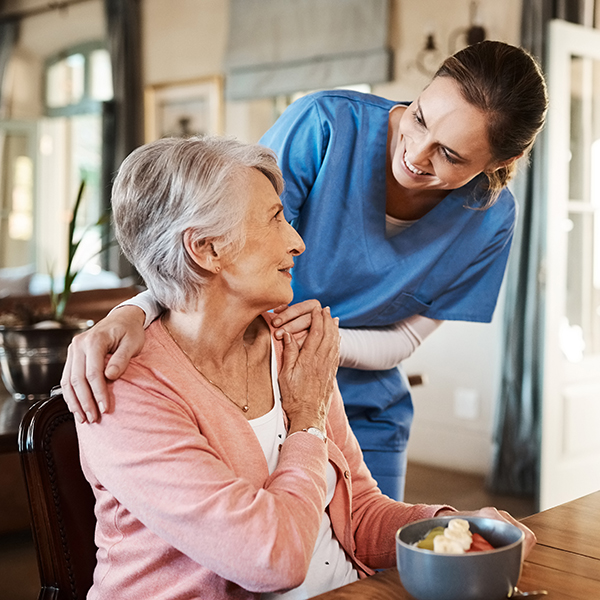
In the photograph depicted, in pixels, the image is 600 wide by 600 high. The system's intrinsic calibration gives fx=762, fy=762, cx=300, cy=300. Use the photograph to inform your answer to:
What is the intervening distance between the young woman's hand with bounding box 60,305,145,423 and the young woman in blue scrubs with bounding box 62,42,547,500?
0.45 m

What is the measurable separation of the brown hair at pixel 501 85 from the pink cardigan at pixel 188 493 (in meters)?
0.66

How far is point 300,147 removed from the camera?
1.56 metres

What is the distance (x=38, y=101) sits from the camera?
7.17 meters

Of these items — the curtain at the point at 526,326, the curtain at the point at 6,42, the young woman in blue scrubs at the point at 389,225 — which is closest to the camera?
the young woman in blue scrubs at the point at 389,225

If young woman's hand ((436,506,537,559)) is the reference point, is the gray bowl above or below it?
above

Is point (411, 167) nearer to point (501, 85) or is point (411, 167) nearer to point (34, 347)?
point (501, 85)

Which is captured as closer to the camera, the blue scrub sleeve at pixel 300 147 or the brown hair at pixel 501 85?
the brown hair at pixel 501 85

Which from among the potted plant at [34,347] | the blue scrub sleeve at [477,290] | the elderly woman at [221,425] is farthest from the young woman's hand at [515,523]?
the potted plant at [34,347]

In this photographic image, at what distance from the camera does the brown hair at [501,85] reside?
133 cm

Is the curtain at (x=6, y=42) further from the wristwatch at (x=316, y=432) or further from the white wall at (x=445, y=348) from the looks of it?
the wristwatch at (x=316, y=432)

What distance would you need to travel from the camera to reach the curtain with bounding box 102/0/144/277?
6.07 metres

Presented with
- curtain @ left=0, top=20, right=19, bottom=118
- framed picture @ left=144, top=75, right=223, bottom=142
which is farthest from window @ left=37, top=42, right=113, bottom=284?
framed picture @ left=144, top=75, right=223, bottom=142

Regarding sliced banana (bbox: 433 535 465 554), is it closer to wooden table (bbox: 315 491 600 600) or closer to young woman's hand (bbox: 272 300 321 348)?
wooden table (bbox: 315 491 600 600)

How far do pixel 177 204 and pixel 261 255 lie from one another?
0.15 meters
